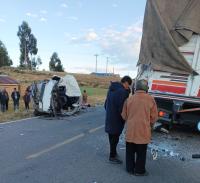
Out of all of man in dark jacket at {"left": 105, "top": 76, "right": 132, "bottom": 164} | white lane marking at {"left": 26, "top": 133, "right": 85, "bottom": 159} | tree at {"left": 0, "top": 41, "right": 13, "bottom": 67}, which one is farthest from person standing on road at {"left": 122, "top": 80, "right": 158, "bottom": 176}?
tree at {"left": 0, "top": 41, "right": 13, "bottom": 67}

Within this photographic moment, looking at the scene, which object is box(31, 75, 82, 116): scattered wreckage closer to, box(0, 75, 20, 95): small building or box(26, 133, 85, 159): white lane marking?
box(26, 133, 85, 159): white lane marking

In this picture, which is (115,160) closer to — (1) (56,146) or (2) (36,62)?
(1) (56,146)

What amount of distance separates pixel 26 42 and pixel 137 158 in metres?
104

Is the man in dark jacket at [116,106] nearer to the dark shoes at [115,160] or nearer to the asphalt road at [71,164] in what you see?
the dark shoes at [115,160]

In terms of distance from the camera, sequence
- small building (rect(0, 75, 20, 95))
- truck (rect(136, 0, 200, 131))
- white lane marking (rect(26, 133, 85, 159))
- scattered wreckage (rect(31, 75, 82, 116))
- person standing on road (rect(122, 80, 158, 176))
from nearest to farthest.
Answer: person standing on road (rect(122, 80, 158, 176)), white lane marking (rect(26, 133, 85, 159)), truck (rect(136, 0, 200, 131)), scattered wreckage (rect(31, 75, 82, 116)), small building (rect(0, 75, 20, 95))

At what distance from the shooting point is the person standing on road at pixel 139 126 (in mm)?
6602

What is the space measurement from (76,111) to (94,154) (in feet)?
41.1

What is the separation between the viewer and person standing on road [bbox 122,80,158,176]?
660cm

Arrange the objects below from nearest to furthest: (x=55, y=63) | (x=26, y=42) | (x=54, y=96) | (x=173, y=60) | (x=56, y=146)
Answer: (x=56, y=146) < (x=173, y=60) < (x=54, y=96) < (x=26, y=42) < (x=55, y=63)

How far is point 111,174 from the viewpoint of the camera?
22.0 feet

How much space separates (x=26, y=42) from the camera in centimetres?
10706

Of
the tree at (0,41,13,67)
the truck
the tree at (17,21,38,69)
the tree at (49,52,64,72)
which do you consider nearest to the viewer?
the truck

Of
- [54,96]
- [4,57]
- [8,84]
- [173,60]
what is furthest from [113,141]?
[4,57]

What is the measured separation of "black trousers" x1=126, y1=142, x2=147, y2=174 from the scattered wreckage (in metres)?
12.2
